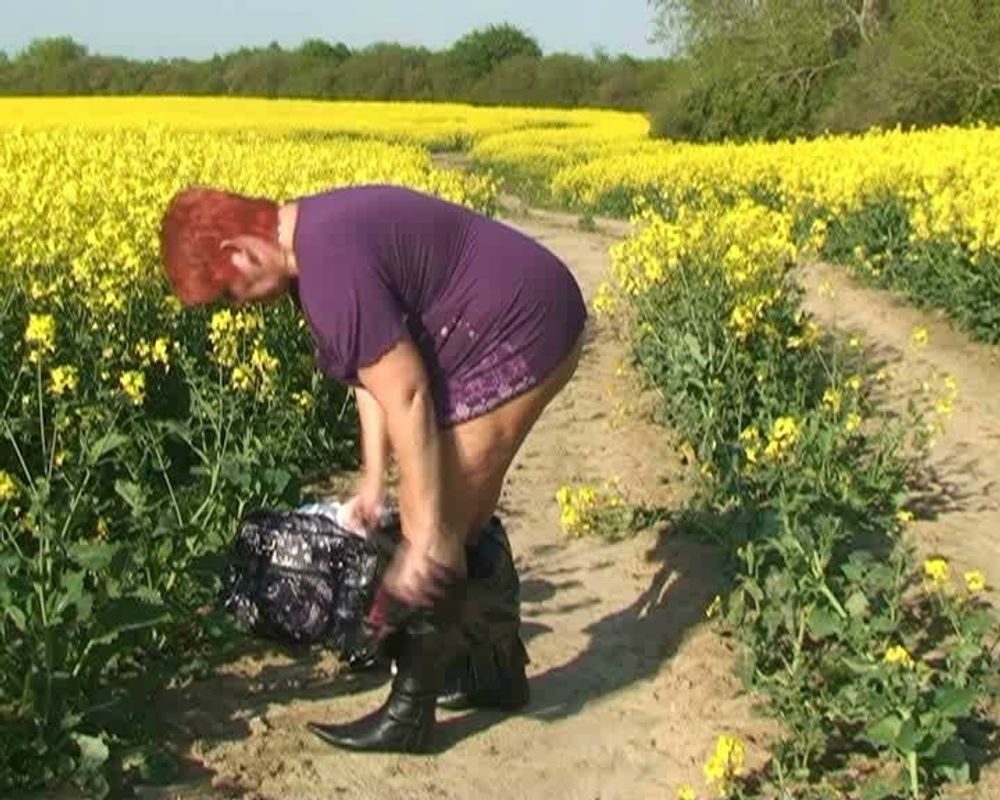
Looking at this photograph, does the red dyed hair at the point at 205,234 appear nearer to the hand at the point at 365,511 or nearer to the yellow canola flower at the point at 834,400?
the hand at the point at 365,511

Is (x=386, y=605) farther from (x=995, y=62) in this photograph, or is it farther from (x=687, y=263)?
(x=995, y=62)

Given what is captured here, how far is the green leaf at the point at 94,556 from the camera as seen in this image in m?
3.80

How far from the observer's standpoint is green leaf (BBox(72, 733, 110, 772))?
359 cm

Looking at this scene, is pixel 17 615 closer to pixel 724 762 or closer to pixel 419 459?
pixel 419 459

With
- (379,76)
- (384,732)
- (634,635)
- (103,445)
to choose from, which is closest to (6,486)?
(103,445)

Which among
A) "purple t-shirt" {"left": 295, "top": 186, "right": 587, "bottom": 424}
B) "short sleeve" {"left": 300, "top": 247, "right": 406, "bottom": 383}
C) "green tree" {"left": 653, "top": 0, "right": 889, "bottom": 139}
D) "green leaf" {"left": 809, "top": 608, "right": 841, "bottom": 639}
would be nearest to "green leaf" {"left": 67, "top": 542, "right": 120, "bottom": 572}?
"purple t-shirt" {"left": 295, "top": 186, "right": 587, "bottom": 424}

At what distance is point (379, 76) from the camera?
221ft

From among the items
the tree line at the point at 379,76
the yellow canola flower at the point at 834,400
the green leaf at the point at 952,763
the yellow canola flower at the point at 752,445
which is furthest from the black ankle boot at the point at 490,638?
the tree line at the point at 379,76

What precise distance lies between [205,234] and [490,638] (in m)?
1.31

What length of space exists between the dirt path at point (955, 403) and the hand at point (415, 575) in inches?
91.9

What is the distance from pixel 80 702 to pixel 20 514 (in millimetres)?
1501

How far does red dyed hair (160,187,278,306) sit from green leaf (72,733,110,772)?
41.0 inches

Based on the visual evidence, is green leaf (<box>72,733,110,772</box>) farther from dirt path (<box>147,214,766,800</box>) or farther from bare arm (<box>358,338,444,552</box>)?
bare arm (<box>358,338,444,552</box>)

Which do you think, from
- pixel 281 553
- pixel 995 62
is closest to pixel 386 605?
pixel 281 553
